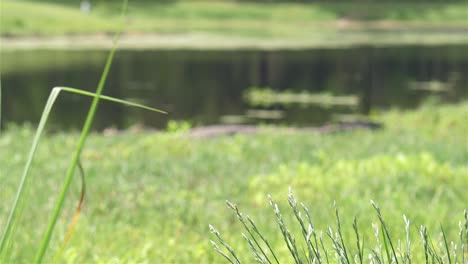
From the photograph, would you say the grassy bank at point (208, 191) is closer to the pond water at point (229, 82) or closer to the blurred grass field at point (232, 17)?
the pond water at point (229, 82)

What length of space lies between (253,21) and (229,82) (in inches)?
1341

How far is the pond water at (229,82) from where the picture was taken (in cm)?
2131

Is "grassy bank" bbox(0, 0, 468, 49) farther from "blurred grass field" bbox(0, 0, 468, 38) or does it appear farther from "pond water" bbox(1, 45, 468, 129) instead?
"pond water" bbox(1, 45, 468, 129)

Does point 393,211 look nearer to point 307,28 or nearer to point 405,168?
point 405,168

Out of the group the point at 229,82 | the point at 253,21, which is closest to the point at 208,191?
the point at 229,82

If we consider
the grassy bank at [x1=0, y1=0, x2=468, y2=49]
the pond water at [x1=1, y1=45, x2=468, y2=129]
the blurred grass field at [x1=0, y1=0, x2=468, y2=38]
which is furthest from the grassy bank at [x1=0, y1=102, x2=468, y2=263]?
the blurred grass field at [x1=0, y1=0, x2=468, y2=38]

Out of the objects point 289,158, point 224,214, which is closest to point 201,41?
point 289,158

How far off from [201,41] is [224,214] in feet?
137

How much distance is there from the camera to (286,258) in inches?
177

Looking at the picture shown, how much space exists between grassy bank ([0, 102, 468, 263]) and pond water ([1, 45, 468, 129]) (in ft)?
28.7

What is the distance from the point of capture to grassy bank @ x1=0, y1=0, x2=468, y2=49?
48812 mm

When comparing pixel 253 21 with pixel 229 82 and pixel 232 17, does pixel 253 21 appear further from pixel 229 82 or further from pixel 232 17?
pixel 229 82

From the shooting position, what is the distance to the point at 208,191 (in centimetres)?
742

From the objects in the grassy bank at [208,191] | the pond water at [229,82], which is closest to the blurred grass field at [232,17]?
the pond water at [229,82]
